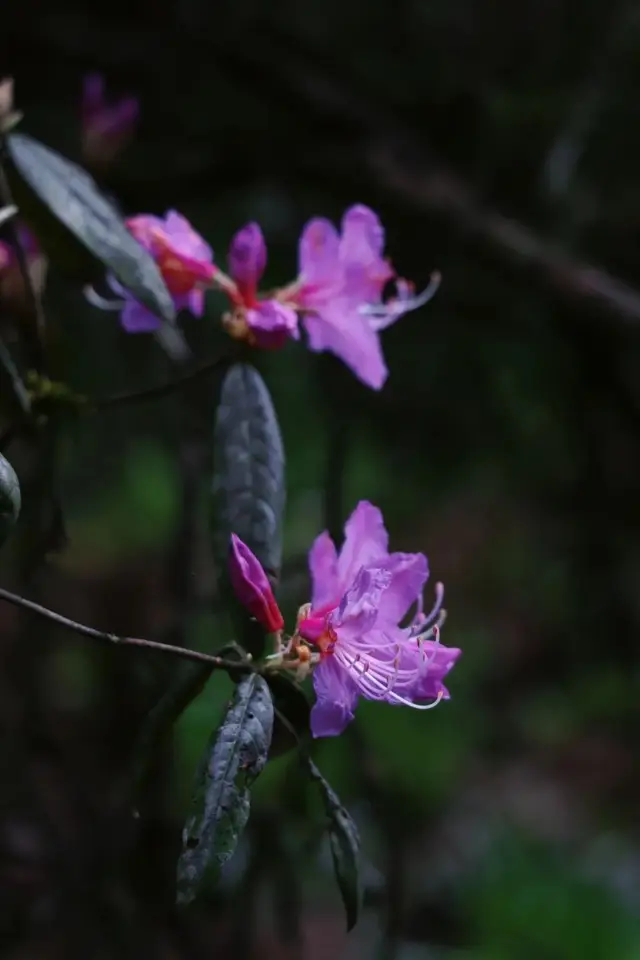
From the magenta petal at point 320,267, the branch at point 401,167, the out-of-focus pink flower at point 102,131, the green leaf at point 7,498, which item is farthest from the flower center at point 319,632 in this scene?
the branch at point 401,167

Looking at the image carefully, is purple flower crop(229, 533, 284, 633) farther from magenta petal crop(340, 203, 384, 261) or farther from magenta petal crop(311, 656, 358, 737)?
magenta petal crop(340, 203, 384, 261)

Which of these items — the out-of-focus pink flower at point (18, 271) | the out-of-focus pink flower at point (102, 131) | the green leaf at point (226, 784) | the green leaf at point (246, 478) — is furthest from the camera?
the out-of-focus pink flower at point (102, 131)

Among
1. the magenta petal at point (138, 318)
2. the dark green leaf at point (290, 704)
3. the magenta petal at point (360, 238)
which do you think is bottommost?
the dark green leaf at point (290, 704)

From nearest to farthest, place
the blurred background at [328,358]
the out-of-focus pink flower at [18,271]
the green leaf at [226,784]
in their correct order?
1. the green leaf at [226,784]
2. the out-of-focus pink flower at [18,271]
3. the blurred background at [328,358]

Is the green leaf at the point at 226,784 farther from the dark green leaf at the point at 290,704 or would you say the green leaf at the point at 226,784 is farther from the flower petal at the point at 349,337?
the flower petal at the point at 349,337

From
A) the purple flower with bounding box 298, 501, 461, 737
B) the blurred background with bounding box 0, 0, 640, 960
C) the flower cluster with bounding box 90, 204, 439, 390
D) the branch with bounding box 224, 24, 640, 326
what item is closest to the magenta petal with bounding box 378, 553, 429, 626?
the purple flower with bounding box 298, 501, 461, 737

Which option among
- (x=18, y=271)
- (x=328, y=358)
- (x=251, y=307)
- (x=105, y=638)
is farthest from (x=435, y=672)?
(x=328, y=358)

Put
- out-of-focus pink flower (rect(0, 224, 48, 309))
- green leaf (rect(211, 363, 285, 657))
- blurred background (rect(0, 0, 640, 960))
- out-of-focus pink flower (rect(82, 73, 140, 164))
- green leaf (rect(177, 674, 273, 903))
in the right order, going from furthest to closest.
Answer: blurred background (rect(0, 0, 640, 960)) → out-of-focus pink flower (rect(82, 73, 140, 164)) → out-of-focus pink flower (rect(0, 224, 48, 309)) → green leaf (rect(211, 363, 285, 657)) → green leaf (rect(177, 674, 273, 903))
